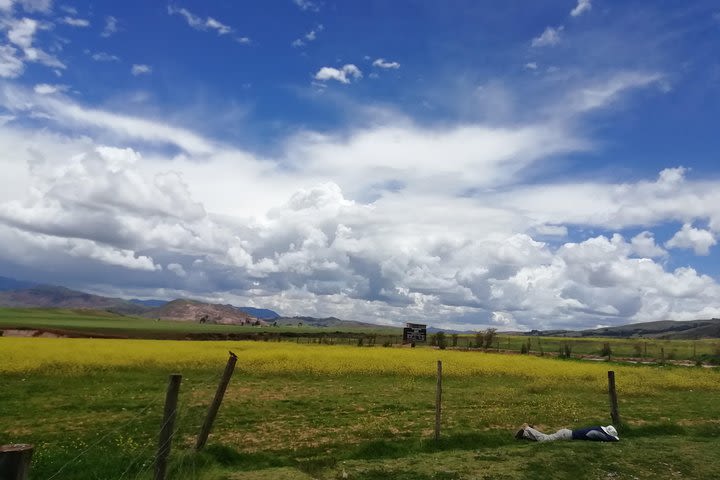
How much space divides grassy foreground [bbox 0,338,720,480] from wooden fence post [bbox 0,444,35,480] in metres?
5.33

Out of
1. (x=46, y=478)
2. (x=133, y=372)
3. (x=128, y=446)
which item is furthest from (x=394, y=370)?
(x=46, y=478)

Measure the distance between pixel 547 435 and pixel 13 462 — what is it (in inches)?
574

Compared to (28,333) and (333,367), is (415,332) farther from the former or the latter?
(28,333)

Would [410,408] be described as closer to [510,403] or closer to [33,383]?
[510,403]

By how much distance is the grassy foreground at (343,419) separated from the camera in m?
11.5

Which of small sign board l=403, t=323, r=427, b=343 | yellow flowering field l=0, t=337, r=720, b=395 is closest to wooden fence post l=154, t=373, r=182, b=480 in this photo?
yellow flowering field l=0, t=337, r=720, b=395

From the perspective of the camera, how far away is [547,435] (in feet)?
50.3

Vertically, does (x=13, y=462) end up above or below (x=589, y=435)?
above

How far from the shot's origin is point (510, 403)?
23.6m

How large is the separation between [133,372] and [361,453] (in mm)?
24378

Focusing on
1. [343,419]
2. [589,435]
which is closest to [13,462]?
[589,435]

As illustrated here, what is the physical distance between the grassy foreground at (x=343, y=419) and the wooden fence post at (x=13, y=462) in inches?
210

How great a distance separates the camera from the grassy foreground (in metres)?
11.5

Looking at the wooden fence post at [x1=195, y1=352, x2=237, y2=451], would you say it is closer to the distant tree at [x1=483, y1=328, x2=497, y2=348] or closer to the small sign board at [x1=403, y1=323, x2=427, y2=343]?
the small sign board at [x1=403, y1=323, x2=427, y2=343]
